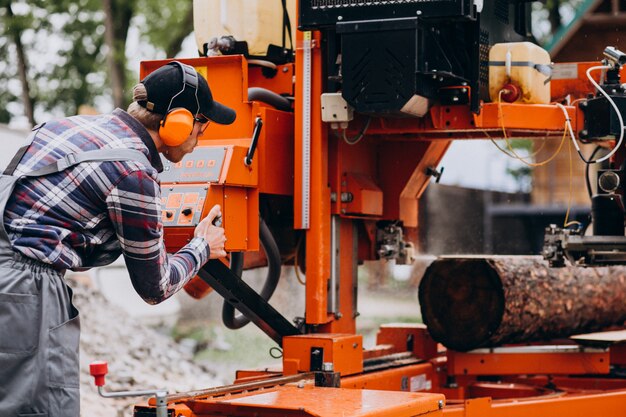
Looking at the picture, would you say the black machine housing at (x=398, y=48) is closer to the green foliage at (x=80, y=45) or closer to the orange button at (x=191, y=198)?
the orange button at (x=191, y=198)

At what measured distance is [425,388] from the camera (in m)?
6.50

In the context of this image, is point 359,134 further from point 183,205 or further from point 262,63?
point 183,205

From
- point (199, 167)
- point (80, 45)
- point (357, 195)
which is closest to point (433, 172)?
point (357, 195)

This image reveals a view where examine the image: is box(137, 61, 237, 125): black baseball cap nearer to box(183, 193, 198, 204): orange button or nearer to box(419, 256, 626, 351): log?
box(183, 193, 198, 204): orange button

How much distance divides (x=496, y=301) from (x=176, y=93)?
3.02 m

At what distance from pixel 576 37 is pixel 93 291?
6669mm

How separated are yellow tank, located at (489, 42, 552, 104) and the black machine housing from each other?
0.16 meters

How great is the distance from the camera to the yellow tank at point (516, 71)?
567 cm

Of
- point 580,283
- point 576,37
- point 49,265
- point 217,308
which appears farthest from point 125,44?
point 49,265

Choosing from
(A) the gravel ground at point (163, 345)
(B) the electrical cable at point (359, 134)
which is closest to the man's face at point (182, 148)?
(B) the electrical cable at point (359, 134)

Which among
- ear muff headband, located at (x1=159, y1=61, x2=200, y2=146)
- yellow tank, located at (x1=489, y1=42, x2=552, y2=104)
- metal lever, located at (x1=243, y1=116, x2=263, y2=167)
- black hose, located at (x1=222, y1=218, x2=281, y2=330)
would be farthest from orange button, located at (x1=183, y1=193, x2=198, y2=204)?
yellow tank, located at (x1=489, y1=42, x2=552, y2=104)

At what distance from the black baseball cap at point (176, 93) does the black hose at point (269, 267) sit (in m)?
1.59

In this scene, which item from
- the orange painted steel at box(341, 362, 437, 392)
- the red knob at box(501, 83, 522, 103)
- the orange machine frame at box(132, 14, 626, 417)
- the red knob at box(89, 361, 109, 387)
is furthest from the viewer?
the red knob at box(501, 83, 522, 103)

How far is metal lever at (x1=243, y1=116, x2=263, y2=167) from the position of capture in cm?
536
